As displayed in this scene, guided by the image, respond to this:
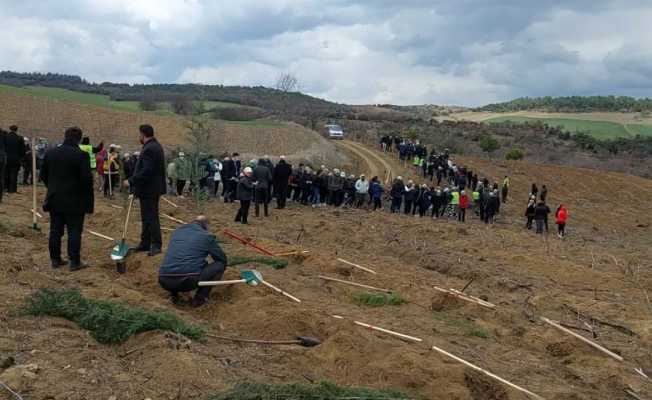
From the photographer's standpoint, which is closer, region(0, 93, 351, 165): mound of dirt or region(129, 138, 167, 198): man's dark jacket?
region(129, 138, 167, 198): man's dark jacket

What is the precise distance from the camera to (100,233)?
12977 millimetres

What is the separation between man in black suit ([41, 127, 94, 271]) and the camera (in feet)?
29.8

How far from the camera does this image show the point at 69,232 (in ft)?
30.3

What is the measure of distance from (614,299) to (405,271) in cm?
373

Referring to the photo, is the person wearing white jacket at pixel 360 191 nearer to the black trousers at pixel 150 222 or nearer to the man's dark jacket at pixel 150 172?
the black trousers at pixel 150 222

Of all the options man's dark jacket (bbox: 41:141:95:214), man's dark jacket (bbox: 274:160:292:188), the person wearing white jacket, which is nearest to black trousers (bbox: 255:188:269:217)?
man's dark jacket (bbox: 274:160:292:188)

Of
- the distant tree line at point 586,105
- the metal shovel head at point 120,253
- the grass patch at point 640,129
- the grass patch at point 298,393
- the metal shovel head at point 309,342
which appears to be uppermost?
the distant tree line at point 586,105

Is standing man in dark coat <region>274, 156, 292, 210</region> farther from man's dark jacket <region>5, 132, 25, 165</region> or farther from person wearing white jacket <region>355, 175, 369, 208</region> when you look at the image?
man's dark jacket <region>5, 132, 25, 165</region>

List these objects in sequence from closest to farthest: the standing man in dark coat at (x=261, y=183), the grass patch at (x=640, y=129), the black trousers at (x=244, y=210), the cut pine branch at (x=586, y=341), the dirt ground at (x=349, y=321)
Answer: the dirt ground at (x=349, y=321), the cut pine branch at (x=586, y=341), the black trousers at (x=244, y=210), the standing man in dark coat at (x=261, y=183), the grass patch at (x=640, y=129)

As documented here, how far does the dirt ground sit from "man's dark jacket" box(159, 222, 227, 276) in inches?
18.4

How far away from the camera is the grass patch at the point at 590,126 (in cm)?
8278

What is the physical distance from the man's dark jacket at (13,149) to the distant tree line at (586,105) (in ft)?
342

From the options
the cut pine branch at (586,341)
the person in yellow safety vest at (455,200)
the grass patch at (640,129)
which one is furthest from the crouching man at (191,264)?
the grass patch at (640,129)

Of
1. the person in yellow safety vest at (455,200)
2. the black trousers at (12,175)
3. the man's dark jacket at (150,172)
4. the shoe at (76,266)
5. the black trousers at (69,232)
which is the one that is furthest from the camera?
the person in yellow safety vest at (455,200)
